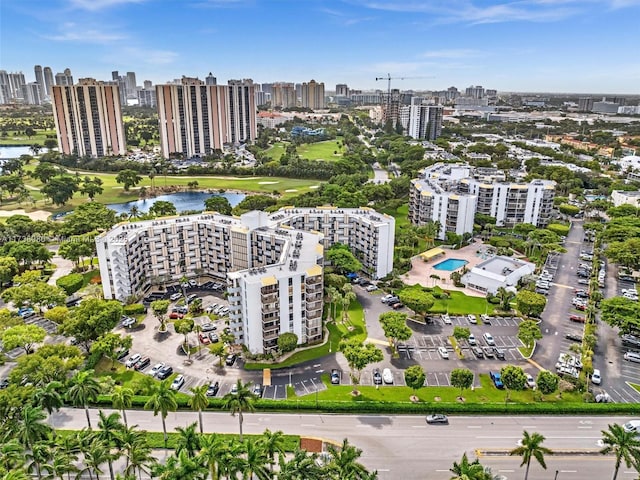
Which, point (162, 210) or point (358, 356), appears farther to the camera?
point (162, 210)

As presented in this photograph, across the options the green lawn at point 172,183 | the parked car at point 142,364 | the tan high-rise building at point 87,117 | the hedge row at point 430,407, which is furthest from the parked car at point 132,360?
the tan high-rise building at point 87,117

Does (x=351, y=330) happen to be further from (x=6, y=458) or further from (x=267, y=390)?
(x=6, y=458)

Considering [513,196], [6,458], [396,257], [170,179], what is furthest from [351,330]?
[170,179]

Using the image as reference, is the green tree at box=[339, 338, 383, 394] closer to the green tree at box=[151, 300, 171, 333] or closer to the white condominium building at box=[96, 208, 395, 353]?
the white condominium building at box=[96, 208, 395, 353]

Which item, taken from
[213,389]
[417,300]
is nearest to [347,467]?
[213,389]

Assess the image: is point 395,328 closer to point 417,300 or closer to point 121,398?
point 417,300

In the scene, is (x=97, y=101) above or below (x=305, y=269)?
above

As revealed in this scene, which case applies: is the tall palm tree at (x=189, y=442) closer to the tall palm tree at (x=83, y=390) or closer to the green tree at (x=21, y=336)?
the tall palm tree at (x=83, y=390)
